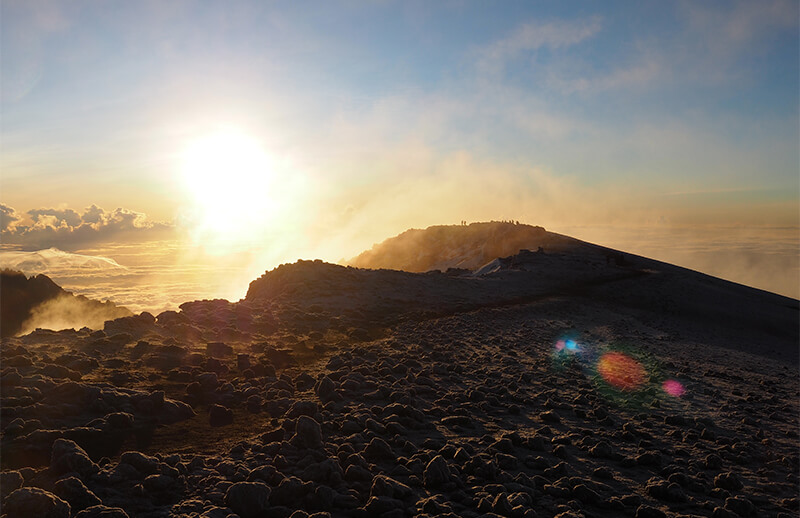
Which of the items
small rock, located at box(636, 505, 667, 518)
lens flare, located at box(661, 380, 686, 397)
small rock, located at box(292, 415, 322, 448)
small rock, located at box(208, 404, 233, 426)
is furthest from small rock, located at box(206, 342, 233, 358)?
lens flare, located at box(661, 380, 686, 397)

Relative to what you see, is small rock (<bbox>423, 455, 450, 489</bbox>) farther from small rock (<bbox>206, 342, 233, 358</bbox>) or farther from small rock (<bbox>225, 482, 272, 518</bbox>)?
small rock (<bbox>206, 342, 233, 358</bbox>)

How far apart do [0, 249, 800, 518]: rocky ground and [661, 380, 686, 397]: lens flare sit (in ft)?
0.47

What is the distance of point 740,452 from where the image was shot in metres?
10.1

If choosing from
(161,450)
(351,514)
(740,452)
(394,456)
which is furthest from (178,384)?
(740,452)

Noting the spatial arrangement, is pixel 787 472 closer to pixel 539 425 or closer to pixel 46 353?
pixel 539 425

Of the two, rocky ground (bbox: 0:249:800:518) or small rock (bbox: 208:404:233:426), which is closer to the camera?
rocky ground (bbox: 0:249:800:518)

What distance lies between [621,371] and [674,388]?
200 centimetres

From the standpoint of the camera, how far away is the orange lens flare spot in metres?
15.4

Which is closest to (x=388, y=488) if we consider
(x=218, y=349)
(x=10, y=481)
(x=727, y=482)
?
(x=10, y=481)

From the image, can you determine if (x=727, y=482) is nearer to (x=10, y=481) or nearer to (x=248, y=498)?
(x=248, y=498)

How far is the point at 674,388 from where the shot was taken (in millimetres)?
15258

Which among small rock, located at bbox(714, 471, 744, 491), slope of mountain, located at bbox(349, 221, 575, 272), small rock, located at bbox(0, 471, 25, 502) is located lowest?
small rock, located at bbox(0, 471, 25, 502)

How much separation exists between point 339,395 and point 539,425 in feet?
15.2

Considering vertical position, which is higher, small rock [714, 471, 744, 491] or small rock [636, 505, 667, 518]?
small rock [714, 471, 744, 491]
